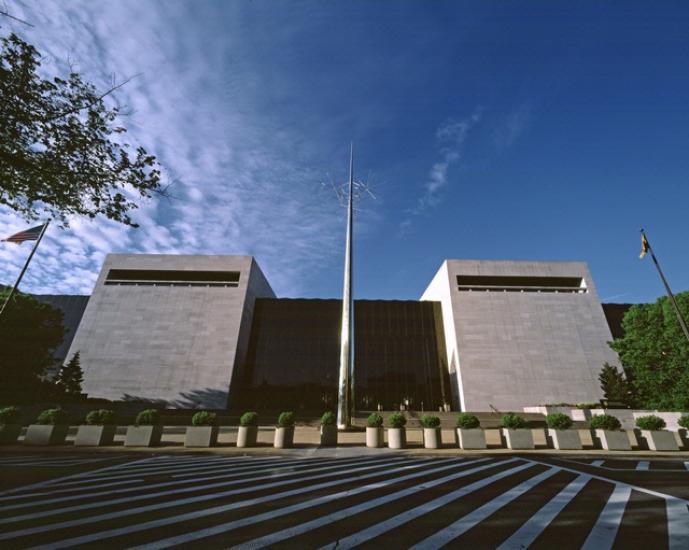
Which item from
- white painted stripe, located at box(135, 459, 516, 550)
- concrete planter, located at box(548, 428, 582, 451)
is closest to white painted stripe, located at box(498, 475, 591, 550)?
white painted stripe, located at box(135, 459, 516, 550)

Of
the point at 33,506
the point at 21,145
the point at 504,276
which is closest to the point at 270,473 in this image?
the point at 33,506

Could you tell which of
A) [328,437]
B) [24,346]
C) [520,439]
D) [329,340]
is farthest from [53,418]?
[329,340]

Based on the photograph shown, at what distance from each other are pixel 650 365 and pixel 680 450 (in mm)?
12059

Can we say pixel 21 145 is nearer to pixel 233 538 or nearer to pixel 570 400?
pixel 233 538

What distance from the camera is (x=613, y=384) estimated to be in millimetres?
31828

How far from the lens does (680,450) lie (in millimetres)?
15562

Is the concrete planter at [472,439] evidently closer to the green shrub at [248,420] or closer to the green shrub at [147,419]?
the green shrub at [248,420]

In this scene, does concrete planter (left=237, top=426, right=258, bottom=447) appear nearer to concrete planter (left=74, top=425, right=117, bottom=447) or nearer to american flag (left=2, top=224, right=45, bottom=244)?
concrete planter (left=74, top=425, right=117, bottom=447)

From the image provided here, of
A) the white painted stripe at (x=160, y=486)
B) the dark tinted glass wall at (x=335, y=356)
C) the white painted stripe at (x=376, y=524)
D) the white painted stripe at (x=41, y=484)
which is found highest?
the dark tinted glass wall at (x=335, y=356)

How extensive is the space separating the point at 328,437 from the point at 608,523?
13.2m


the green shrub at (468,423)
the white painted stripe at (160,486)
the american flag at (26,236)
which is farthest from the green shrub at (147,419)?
the green shrub at (468,423)

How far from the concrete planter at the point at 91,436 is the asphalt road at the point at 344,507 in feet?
19.7

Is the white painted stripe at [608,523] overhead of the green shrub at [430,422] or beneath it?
beneath

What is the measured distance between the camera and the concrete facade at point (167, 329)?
35000mm
